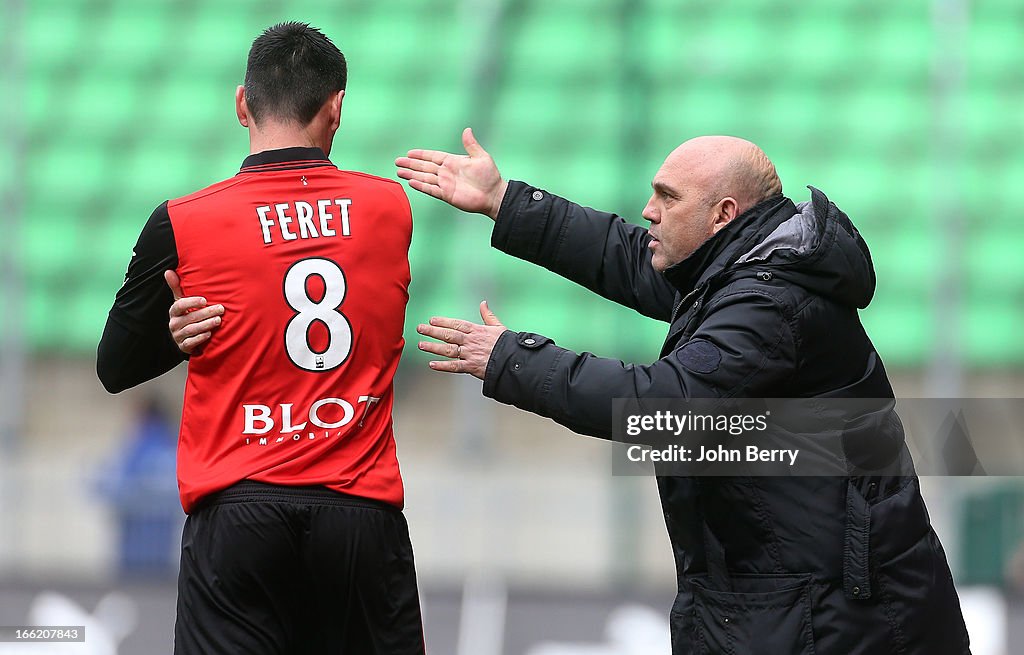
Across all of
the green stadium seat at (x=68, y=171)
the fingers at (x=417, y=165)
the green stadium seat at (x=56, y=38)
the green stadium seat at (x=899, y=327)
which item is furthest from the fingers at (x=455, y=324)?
the green stadium seat at (x=56, y=38)

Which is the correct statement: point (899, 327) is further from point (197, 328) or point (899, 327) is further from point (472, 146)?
point (197, 328)

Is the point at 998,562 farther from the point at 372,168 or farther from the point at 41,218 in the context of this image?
the point at 41,218

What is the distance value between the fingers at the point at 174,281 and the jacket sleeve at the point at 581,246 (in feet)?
3.28

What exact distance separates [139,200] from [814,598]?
9.54 metres

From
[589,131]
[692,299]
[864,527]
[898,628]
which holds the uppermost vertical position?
[589,131]

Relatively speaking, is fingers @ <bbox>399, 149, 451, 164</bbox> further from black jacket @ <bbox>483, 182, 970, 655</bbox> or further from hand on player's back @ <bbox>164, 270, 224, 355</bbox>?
hand on player's back @ <bbox>164, 270, 224, 355</bbox>

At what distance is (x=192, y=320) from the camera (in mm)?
2709

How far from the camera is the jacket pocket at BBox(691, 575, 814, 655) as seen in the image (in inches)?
111

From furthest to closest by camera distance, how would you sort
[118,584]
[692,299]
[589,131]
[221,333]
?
[589,131] → [118,584] → [692,299] → [221,333]

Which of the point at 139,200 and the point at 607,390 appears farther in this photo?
the point at 139,200

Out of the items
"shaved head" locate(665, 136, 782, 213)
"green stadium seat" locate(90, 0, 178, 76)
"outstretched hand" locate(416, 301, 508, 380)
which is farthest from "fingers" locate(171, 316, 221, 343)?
"green stadium seat" locate(90, 0, 178, 76)

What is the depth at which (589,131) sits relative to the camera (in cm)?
1114

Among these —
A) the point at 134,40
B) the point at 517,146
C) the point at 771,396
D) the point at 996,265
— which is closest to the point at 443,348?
the point at 771,396

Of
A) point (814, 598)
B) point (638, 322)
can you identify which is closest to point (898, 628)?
point (814, 598)
